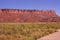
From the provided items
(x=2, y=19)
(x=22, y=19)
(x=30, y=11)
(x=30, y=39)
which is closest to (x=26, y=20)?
(x=22, y=19)

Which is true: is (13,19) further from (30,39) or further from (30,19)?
(30,39)

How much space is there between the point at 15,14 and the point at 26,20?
702 inches

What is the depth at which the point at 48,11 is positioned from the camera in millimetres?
134375

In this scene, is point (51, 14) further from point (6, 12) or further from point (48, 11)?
point (6, 12)

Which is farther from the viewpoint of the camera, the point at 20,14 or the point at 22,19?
the point at 20,14

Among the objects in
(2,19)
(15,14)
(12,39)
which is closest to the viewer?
(12,39)

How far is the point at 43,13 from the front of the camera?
132375 mm

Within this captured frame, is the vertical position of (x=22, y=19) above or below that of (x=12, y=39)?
above

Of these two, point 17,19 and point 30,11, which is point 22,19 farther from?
point 30,11

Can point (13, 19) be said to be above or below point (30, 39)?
above

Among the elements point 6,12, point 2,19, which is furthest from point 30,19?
point 6,12

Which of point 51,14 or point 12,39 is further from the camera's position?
point 51,14

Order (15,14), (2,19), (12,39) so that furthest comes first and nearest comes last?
(15,14), (2,19), (12,39)

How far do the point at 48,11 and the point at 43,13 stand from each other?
4244mm
